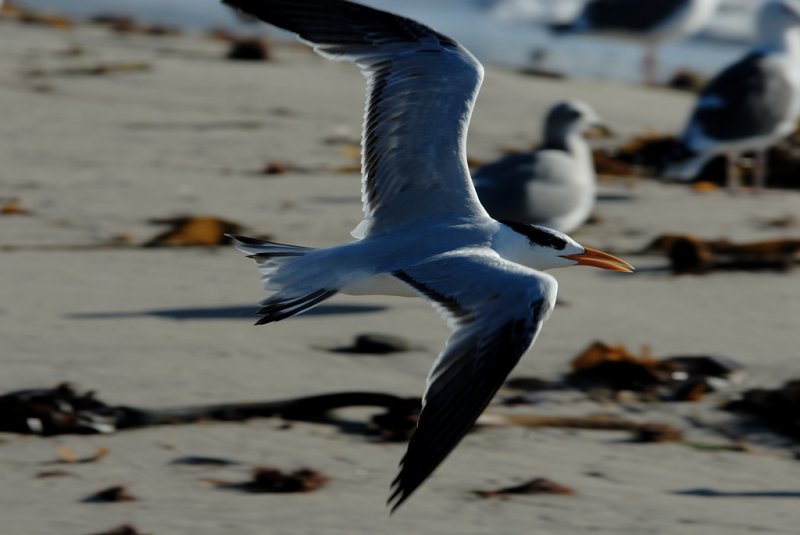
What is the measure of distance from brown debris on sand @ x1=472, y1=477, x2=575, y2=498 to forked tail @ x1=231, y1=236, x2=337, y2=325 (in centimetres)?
72

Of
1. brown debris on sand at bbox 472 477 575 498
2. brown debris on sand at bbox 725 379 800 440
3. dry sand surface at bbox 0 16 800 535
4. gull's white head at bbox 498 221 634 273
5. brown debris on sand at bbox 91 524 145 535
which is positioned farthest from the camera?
brown debris on sand at bbox 725 379 800 440

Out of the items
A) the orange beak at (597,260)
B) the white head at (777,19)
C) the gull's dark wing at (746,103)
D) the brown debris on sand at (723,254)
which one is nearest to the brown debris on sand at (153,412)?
the orange beak at (597,260)

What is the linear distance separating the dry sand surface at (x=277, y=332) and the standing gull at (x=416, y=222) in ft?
1.64

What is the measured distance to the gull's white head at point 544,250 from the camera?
4676mm

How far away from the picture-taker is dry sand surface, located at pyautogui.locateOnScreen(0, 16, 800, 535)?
157 inches

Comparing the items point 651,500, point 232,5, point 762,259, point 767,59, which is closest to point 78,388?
point 232,5

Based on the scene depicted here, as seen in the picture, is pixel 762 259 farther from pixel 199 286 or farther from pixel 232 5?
pixel 232 5

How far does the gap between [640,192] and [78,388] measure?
5233mm

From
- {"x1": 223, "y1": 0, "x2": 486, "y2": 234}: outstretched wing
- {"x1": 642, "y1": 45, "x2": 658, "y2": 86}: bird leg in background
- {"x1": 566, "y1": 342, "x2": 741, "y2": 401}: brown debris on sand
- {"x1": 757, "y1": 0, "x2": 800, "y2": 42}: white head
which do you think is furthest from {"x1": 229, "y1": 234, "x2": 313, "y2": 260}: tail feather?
{"x1": 642, "y1": 45, "x2": 658, "y2": 86}: bird leg in background

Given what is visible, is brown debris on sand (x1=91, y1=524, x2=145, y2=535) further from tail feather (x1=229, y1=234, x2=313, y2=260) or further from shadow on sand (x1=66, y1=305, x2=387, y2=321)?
shadow on sand (x1=66, y1=305, x2=387, y2=321)

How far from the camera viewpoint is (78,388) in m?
4.70

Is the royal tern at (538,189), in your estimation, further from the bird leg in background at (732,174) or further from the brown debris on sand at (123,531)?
the brown debris on sand at (123,531)

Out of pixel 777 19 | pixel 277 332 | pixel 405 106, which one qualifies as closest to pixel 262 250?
pixel 405 106

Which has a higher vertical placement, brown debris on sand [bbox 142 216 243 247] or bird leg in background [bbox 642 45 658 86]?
bird leg in background [bbox 642 45 658 86]
